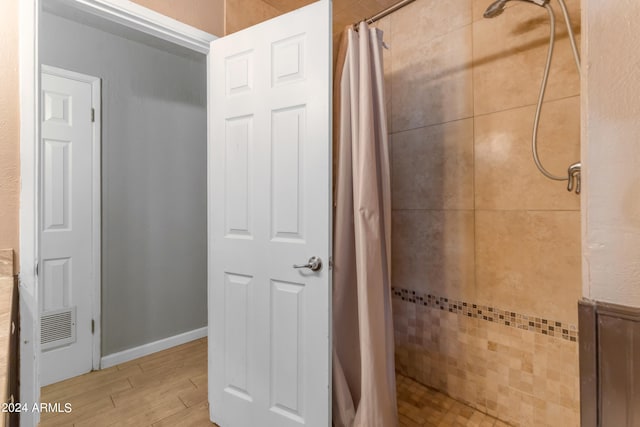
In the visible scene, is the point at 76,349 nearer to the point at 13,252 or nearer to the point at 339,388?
the point at 13,252

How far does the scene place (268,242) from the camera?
4.69 ft

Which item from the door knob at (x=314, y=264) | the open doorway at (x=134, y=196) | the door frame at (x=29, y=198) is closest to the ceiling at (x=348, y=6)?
the open doorway at (x=134, y=196)

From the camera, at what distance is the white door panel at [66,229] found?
2000 mm

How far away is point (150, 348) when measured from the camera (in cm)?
239

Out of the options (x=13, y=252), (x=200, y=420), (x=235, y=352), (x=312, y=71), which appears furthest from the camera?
(x=200, y=420)

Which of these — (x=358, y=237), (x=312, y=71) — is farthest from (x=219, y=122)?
(x=358, y=237)

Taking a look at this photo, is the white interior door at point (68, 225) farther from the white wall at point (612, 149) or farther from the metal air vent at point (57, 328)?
the white wall at point (612, 149)

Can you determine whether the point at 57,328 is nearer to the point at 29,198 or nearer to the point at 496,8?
the point at 29,198

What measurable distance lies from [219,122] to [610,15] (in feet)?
4.94

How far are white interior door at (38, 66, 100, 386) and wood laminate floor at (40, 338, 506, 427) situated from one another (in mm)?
245

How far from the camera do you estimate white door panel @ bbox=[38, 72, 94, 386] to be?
200 cm

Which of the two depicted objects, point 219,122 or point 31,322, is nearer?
point 31,322

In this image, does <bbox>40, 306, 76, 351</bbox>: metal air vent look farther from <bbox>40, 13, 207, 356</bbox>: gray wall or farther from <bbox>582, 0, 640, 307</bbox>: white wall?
<bbox>582, 0, 640, 307</bbox>: white wall

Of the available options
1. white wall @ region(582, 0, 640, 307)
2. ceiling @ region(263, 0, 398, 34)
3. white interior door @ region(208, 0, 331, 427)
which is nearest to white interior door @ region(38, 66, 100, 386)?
white interior door @ region(208, 0, 331, 427)
